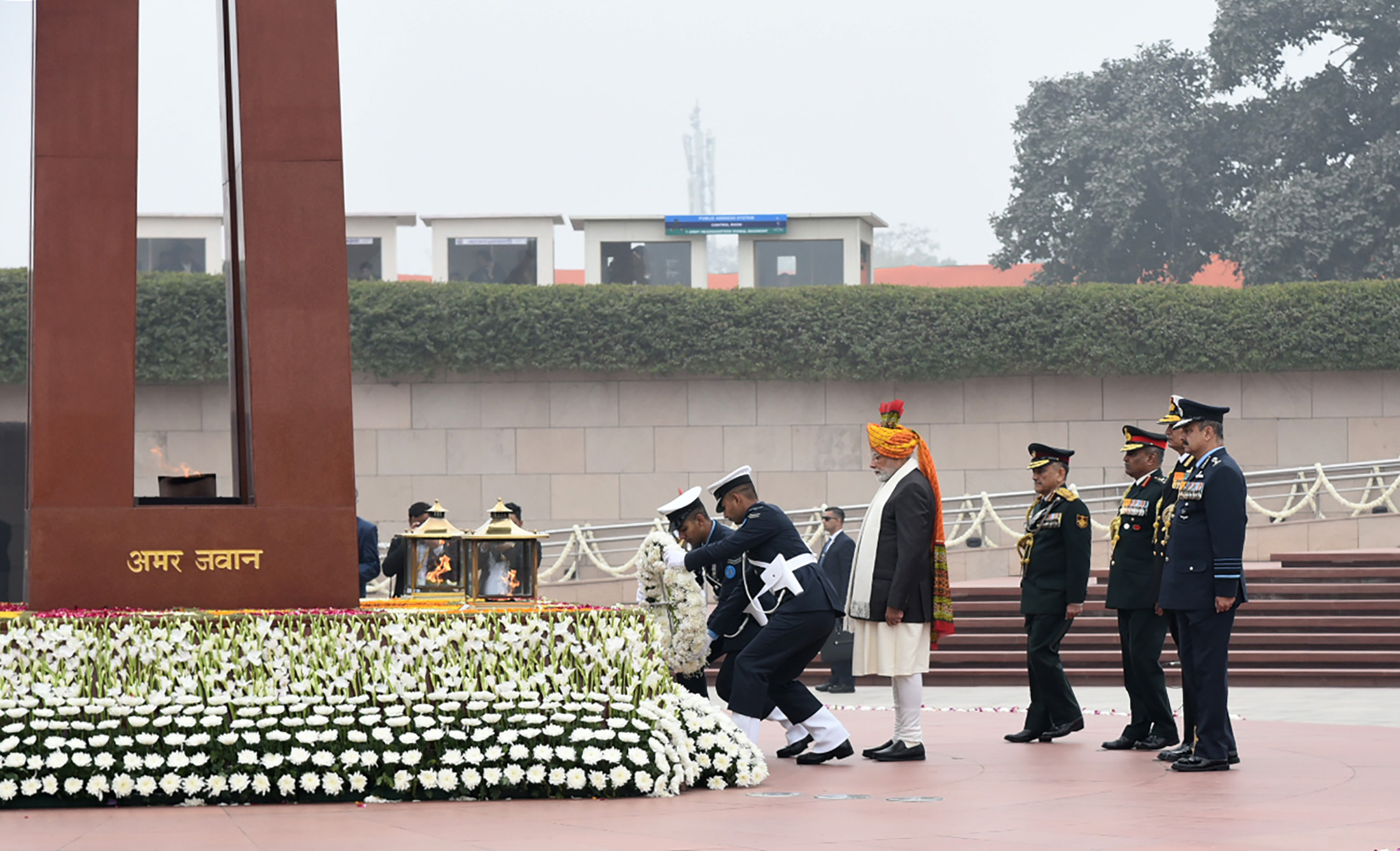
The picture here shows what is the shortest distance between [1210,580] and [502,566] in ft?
10.5

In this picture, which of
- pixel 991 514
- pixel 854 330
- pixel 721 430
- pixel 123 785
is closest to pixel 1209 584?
pixel 123 785

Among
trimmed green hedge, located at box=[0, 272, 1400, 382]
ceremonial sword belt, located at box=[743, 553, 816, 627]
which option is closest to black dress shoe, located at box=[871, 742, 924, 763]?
ceremonial sword belt, located at box=[743, 553, 816, 627]

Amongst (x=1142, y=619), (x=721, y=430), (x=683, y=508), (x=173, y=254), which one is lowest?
(x=1142, y=619)

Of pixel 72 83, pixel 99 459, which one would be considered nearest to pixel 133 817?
pixel 99 459

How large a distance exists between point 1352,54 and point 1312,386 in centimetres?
1000

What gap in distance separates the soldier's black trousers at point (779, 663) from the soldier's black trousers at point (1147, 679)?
1782 mm

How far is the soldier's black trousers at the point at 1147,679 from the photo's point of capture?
8180 millimetres

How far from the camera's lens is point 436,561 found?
25.4 feet

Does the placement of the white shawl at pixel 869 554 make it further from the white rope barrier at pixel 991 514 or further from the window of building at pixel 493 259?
the window of building at pixel 493 259

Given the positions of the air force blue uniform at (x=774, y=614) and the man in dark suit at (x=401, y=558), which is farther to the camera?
the man in dark suit at (x=401, y=558)

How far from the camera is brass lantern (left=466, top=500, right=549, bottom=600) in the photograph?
748 cm

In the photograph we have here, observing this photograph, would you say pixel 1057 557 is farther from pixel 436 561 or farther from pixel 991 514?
pixel 991 514

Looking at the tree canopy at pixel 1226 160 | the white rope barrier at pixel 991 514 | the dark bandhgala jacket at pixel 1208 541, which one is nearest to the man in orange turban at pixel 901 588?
the dark bandhgala jacket at pixel 1208 541

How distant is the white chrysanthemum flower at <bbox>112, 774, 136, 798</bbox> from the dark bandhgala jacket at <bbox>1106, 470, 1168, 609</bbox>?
15.6 feet
